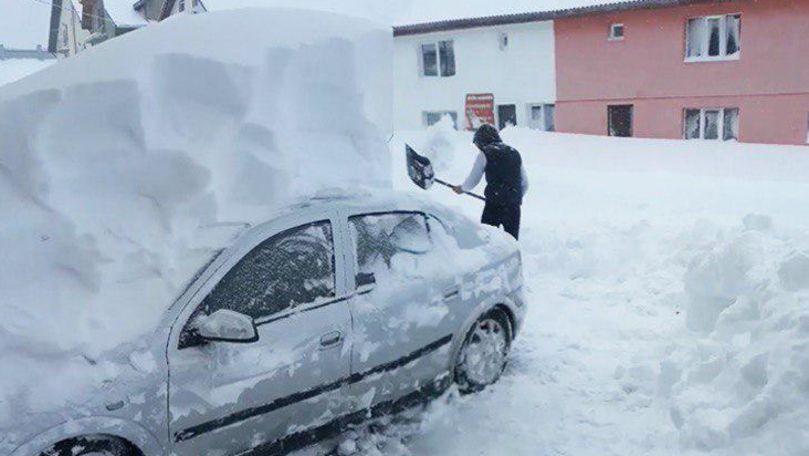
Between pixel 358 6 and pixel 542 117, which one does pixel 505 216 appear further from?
pixel 358 6

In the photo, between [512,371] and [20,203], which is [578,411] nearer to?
[512,371]

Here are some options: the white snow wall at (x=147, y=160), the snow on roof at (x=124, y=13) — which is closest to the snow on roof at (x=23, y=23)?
the snow on roof at (x=124, y=13)

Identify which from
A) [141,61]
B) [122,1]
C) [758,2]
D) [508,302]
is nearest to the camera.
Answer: [141,61]

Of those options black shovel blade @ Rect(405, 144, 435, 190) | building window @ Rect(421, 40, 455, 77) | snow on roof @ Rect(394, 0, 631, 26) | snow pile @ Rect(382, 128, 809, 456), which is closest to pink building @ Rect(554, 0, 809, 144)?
snow on roof @ Rect(394, 0, 631, 26)

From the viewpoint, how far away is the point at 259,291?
137 inches

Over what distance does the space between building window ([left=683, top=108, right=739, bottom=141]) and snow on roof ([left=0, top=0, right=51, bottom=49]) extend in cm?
5926

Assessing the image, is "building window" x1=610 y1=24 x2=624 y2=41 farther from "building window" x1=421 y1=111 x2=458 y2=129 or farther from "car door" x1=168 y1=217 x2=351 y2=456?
"car door" x1=168 y1=217 x2=351 y2=456

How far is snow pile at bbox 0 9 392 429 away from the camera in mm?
3170

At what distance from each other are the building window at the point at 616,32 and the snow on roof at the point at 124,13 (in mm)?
20472

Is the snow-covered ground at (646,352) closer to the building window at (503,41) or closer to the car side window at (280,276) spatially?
the car side window at (280,276)

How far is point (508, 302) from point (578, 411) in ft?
2.94

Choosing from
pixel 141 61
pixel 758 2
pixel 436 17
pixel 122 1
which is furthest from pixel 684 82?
pixel 122 1

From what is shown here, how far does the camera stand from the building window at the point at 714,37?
57.7 ft

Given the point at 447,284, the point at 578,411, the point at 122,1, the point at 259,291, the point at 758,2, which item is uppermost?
the point at 122,1
